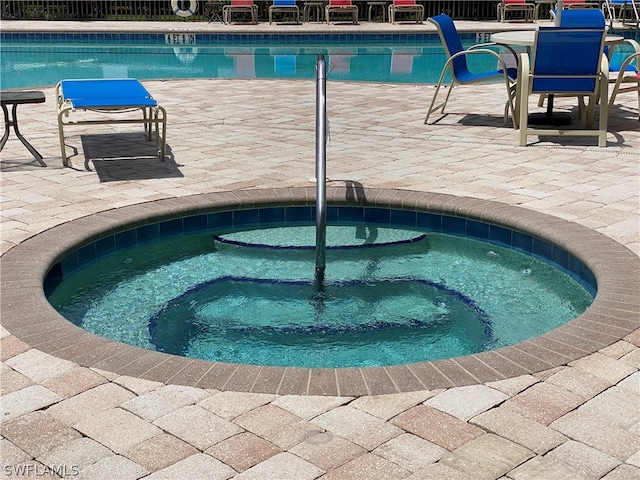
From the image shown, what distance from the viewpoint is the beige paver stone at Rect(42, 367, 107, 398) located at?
9.82ft

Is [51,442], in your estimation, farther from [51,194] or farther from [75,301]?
[51,194]

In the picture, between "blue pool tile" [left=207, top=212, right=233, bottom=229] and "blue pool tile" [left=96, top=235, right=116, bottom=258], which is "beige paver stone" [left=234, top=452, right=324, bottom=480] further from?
"blue pool tile" [left=207, top=212, right=233, bottom=229]

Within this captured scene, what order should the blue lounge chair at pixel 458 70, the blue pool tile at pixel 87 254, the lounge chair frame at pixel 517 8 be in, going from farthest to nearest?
the lounge chair frame at pixel 517 8
the blue lounge chair at pixel 458 70
the blue pool tile at pixel 87 254

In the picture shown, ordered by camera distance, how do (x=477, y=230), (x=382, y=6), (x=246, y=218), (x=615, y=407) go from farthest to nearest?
(x=382, y=6), (x=246, y=218), (x=477, y=230), (x=615, y=407)

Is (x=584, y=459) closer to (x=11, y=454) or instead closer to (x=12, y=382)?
(x=11, y=454)

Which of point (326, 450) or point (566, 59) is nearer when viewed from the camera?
point (326, 450)

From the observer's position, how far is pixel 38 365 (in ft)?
10.5

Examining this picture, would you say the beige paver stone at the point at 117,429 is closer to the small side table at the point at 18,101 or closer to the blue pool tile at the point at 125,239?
the blue pool tile at the point at 125,239

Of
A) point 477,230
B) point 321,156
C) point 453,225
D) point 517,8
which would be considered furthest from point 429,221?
point 517,8

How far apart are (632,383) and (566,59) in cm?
461

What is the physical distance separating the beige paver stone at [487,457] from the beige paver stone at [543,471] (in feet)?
0.08

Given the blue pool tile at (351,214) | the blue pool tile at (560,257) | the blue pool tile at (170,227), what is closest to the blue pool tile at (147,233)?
the blue pool tile at (170,227)

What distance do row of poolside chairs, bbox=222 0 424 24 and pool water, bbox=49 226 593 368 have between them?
15026 mm

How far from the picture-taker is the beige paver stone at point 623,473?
2.44 m
